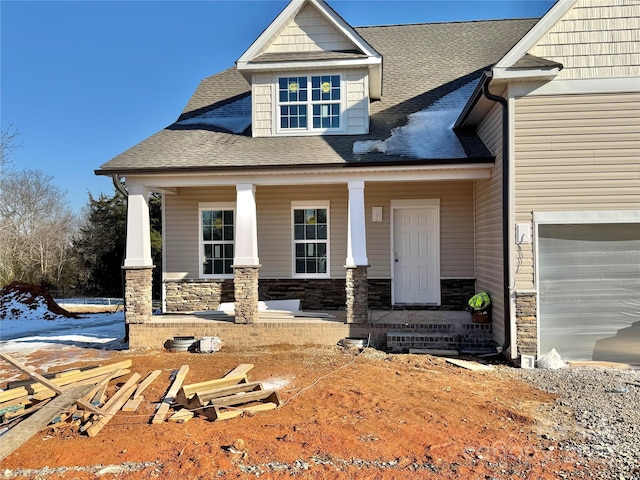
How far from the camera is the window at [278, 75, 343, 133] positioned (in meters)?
10.6

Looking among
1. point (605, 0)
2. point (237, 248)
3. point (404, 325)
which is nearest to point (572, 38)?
point (605, 0)

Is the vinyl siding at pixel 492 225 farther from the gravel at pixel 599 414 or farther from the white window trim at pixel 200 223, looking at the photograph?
the white window trim at pixel 200 223

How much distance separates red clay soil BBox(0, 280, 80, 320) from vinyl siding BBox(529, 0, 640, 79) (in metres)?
15.5

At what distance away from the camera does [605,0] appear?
7.39 metres

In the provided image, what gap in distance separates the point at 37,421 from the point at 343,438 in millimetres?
3421

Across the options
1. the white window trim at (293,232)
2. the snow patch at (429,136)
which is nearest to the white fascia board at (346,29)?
the snow patch at (429,136)

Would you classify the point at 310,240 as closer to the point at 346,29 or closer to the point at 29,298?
the point at 346,29

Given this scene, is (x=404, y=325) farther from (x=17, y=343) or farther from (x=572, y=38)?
(x=17, y=343)

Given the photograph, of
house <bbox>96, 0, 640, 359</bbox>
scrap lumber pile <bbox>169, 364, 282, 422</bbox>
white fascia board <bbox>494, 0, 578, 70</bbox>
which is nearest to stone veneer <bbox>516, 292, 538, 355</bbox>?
house <bbox>96, 0, 640, 359</bbox>

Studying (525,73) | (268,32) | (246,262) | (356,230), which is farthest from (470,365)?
(268,32)

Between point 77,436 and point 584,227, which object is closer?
point 77,436

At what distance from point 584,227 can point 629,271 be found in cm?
105

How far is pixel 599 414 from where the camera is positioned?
5328mm

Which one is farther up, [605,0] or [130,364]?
[605,0]
